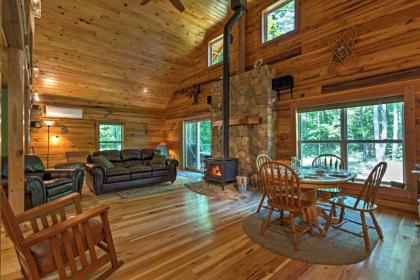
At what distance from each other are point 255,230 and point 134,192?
2.93m

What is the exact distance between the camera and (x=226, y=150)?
5.24 metres

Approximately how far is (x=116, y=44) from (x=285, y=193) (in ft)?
17.7

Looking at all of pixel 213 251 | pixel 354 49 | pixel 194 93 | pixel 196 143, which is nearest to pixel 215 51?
pixel 194 93

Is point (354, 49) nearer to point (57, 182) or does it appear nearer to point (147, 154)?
point (147, 154)

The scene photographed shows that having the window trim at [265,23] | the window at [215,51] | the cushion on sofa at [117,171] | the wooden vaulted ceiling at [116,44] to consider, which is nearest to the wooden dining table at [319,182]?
the window trim at [265,23]

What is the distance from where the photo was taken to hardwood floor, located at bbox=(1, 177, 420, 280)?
1.99 metres

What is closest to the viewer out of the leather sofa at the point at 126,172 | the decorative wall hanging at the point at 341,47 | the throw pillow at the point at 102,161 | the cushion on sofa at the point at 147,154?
the decorative wall hanging at the point at 341,47

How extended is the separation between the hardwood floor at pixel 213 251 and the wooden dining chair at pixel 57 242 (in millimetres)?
268

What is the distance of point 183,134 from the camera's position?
8.04 metres

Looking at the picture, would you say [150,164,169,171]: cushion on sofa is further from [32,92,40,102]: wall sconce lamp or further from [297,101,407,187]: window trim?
[32,92,40,102]: wall sconce lamp

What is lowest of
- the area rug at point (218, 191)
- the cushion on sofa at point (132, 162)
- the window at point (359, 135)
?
the area rug at point (218, 191)

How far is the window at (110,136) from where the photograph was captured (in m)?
7.56

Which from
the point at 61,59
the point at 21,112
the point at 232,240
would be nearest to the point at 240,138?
the point at 232,240

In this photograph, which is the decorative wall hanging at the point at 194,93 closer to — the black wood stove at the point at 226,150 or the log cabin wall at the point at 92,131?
the log cabin wall at the point at 92,131
